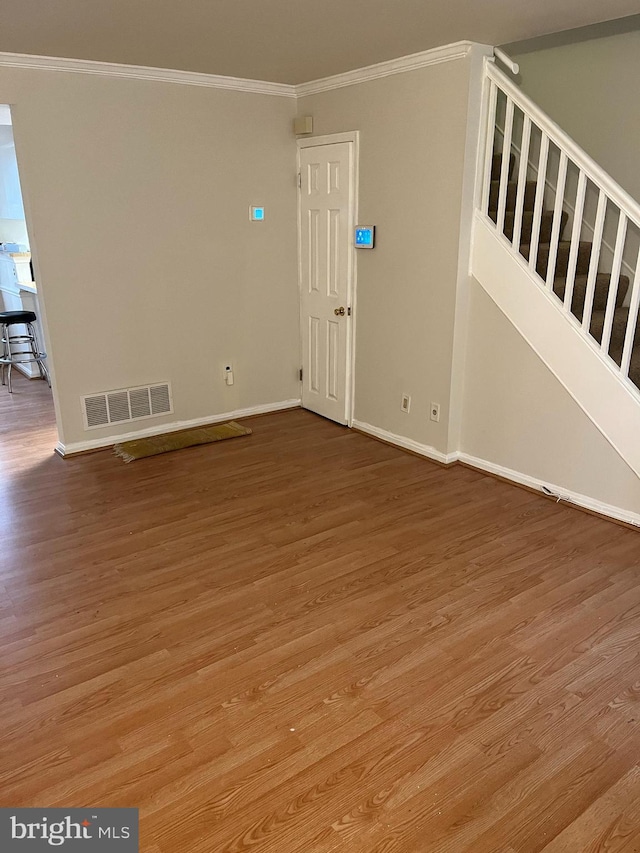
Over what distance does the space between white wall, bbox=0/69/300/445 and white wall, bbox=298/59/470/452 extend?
739mm

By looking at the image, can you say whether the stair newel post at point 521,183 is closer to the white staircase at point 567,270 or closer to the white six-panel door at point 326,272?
the white staircase at point 567,270

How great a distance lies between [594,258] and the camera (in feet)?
10.8

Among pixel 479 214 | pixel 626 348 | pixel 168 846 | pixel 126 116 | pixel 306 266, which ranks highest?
pixel 126 116

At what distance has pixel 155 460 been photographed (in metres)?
4.37

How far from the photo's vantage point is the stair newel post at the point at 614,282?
316 cm

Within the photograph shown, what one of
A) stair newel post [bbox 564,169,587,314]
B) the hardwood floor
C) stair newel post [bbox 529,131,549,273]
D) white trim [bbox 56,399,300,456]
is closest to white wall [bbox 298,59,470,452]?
stair newel post [bbox 529,131,549,273]

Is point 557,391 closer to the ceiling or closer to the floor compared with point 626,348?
closer to the floor

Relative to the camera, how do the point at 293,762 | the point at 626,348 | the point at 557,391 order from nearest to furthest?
the point at 293,762 → the point at 626,348 → the point at 557,391

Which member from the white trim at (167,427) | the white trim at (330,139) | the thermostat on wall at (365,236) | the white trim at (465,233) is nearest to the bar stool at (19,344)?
the white trim at (167,427)

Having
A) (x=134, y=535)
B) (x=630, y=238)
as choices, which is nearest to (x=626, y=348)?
(x=630, y=238)

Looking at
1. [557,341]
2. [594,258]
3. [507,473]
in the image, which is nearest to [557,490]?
[507,473]

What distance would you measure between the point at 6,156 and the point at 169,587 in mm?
6211

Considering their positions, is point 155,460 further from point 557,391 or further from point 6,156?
point 6,156

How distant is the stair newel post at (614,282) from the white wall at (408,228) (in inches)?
37.8
